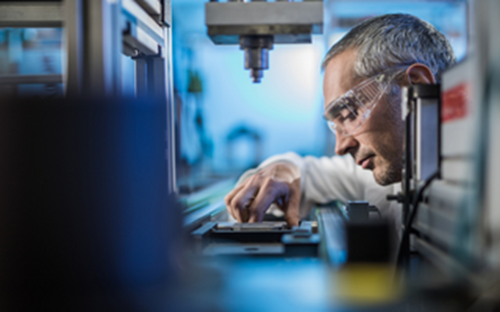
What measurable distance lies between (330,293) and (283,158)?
1266 millimetres

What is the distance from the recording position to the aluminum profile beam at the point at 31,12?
83 cm

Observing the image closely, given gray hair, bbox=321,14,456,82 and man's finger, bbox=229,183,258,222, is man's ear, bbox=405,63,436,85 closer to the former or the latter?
gray hair, bbox=321,14,456,82

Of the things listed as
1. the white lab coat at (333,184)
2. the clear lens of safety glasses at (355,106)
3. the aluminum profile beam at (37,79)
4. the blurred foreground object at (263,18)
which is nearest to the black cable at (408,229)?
the blurred foreground object at (263,18)

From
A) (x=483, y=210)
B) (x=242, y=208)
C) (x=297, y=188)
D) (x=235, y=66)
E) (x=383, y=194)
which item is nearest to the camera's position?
(x=483, y=210)

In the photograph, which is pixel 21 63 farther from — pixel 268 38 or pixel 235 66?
pixel 235 66

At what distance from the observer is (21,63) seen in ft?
5.82

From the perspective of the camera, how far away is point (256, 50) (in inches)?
28.5

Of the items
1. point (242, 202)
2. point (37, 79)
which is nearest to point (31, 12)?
point (37, 79)

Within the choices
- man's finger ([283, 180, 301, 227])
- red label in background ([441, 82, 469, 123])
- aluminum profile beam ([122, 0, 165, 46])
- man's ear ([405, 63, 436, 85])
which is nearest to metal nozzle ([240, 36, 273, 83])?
aluminum profile beam ([122, 0, 165, 46])

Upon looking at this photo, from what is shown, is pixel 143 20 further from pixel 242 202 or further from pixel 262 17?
pixel 242 202

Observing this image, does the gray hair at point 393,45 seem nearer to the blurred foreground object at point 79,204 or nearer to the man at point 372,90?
the man at point 372,90

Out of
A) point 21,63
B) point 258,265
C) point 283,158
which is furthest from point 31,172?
point 21,63

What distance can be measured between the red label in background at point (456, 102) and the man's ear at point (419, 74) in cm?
75

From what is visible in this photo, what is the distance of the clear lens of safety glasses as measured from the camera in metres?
1.18
